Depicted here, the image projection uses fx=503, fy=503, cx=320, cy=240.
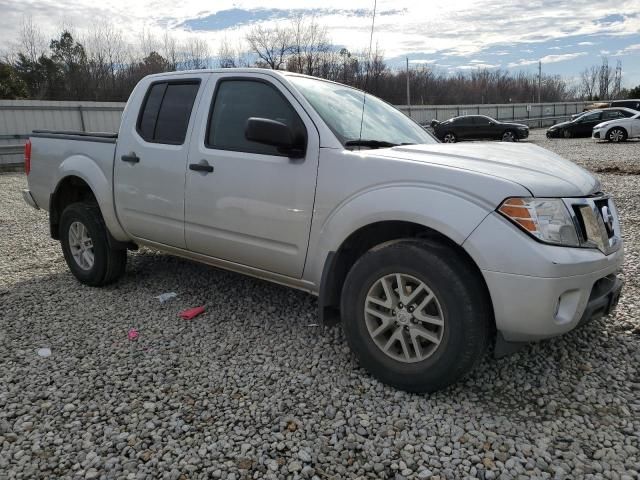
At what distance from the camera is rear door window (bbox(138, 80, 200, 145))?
158 inches

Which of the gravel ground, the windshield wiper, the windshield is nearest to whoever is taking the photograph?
the gravel ground

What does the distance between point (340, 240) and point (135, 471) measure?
1.61 metres

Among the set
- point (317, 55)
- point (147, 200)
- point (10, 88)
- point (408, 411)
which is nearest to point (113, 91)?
point (10, 88)

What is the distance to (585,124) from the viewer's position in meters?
26.6

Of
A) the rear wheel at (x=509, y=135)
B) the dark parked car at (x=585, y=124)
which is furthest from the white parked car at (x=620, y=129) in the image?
the rear wheel at (x=509, y=135)

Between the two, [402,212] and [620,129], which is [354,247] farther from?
[620,129]

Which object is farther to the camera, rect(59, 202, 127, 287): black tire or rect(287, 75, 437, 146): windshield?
rect(59, 202, 127, 287): black tire

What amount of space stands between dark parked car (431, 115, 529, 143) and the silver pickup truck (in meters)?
23.6

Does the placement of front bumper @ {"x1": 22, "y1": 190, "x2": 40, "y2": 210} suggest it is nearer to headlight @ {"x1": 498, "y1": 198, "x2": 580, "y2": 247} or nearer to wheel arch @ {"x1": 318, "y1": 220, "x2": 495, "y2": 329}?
wheel arch @ {"x1": 318, "y1": 220, "x2": 495, "y2": 329}

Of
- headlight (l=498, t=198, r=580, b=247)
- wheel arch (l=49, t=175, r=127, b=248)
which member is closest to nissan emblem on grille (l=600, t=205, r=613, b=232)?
headlight (l=498, t=198, r=580, b=247)

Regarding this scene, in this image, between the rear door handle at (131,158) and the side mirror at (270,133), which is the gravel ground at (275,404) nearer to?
the rear door handle at (131,158)

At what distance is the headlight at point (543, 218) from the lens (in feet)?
8.13

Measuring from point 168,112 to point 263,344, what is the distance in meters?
2.07

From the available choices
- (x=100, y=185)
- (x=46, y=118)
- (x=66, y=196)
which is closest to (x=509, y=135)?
(x=46, y=118)
